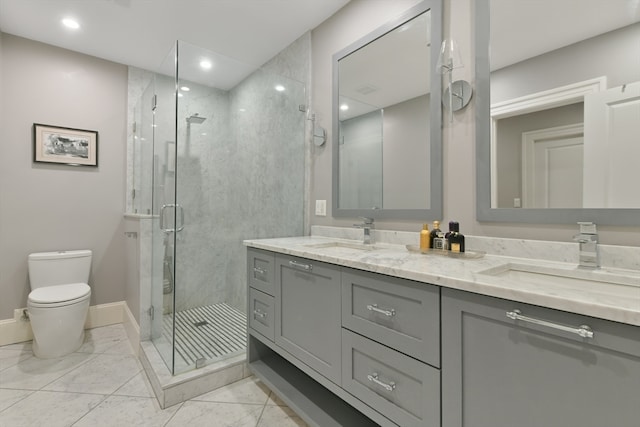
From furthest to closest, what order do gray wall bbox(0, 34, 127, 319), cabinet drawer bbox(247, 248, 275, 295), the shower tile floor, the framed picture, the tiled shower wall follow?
the framed picture < gray wall bbox(0, 34, 127, 319) < the tiled shower wall < the shower tile floor < cabinet drawer bbox(247, 248, 275, 295)

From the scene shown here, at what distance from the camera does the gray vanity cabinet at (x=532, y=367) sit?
631mm

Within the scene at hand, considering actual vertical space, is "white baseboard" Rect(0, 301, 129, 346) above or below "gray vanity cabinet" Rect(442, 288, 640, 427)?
below

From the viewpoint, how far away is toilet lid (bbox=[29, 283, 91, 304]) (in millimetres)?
2101

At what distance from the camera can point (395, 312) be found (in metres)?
1.04

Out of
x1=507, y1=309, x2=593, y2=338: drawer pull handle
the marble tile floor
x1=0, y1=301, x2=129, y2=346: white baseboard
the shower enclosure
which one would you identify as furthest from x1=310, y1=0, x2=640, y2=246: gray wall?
x1=0, y1=301, x2=129, y2=346: white baseboard

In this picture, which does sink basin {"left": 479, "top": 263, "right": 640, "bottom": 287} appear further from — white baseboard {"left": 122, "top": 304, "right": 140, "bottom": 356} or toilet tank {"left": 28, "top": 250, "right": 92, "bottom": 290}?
toilet tank {"left": 28, "top": 250, "right": 92, "bottom": 290}

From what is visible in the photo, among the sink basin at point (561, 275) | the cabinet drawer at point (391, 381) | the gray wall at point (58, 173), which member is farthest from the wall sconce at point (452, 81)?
the gray wall at point (58, 173)

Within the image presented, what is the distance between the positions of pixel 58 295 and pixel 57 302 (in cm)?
11

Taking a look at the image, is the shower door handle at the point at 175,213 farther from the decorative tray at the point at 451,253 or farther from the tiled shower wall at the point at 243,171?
the decorative tray at the point at 451,253

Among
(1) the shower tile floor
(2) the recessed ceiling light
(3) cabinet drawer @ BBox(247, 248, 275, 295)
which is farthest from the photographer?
(2) the recessed ceiling light

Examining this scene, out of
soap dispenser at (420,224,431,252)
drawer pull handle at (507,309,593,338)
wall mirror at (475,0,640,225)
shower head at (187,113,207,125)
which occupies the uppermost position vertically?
shower head at (187,113,207,125)

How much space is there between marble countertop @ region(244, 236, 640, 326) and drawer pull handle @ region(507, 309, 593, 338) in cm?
4

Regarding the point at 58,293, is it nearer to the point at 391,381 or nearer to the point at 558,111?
the point at 391,381

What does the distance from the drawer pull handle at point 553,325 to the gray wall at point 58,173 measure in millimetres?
3312
